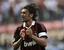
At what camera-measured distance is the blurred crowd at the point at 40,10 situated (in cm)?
1523

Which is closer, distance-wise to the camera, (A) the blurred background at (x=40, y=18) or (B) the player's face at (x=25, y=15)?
(B) the player's face at (x=25, y=15)

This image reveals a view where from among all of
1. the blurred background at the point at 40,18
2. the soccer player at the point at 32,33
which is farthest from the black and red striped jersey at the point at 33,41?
the blurred background at the point at 40,18

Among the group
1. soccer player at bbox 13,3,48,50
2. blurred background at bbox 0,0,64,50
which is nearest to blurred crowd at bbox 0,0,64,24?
blurred background at bbox 0,0,64,50

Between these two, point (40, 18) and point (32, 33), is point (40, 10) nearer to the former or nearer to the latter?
point (40, 18)

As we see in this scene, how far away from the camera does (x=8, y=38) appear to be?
15.4 m

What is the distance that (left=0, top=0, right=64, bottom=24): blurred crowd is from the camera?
1523cm

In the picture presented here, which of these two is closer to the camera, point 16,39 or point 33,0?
point 16,39

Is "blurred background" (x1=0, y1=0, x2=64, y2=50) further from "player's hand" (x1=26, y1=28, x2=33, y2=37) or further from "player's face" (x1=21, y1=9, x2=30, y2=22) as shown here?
"player's hand" (x1=26, y1=28, x2=33, y2=37)

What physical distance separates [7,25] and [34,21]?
31.3 ft

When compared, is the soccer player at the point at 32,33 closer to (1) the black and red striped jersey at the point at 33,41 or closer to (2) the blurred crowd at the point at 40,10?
(1) the black and red striped jersey at the point at 33,41

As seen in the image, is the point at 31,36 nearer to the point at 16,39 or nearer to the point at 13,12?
the point at 16,39

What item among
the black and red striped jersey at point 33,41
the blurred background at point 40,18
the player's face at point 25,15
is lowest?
the blurred background at point 40,18

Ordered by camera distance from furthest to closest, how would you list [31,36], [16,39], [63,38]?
[63,38] < [16,39] < [31,36]

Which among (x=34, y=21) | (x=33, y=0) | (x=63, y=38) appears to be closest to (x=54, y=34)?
(x=63, y=38)
